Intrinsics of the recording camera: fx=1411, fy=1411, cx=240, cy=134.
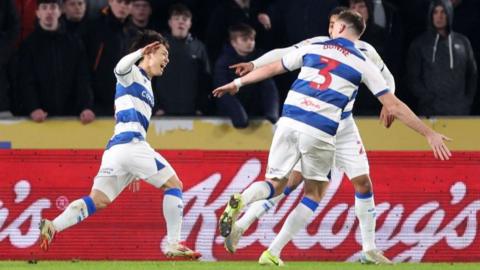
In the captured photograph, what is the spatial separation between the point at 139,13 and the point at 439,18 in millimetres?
2951

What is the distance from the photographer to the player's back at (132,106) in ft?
36.4

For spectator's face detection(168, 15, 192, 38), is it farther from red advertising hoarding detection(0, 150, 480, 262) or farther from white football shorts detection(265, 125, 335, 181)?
white football shorts detection(265, 125, 335, 181)

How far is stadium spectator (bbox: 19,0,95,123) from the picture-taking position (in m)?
13.3

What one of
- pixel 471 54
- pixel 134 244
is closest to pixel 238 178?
pixel 134 244

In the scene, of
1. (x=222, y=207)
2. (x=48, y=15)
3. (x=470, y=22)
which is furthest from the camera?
(x=470, y=22)

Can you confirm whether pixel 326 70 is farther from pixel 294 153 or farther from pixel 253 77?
pixel 294 153

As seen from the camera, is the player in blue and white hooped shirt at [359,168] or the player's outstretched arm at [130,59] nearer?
the player's outstretched arm at [130,59]

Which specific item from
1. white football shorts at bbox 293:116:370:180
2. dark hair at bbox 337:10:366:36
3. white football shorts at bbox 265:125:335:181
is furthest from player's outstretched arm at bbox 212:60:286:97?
white football shorts at bbox 293:116:370:180

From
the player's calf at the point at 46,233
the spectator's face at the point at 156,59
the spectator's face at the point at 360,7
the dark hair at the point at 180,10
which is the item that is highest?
the spectator's face at the point at 156,59

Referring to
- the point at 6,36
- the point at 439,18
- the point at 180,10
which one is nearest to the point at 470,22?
the point at 439,18

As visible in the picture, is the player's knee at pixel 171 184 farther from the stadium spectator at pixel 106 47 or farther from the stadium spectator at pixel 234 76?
the stadium spectator at pixel 106 47

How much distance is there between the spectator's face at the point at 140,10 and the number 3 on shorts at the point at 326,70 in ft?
11.7

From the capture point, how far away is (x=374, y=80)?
10523 millimetres

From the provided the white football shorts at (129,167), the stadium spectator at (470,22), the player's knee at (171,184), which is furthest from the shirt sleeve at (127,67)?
the stadium spectator at (470,22)
